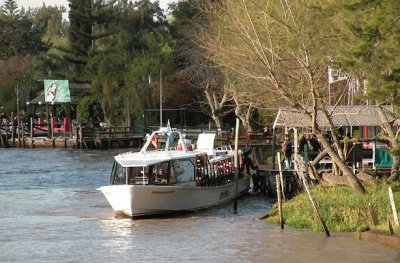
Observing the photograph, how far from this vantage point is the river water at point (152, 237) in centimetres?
2839

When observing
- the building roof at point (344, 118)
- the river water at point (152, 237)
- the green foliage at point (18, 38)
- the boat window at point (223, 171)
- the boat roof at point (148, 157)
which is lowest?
Result: the river water at point (152, 237)

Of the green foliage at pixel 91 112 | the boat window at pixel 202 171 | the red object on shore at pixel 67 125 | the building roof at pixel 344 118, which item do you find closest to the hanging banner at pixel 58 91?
the green foliage at pixel 91 112

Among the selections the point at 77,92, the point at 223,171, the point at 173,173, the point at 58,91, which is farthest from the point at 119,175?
the point at 77,92

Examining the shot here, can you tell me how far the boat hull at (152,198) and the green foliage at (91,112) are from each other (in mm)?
61741

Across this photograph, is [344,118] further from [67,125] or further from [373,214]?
[67,125]

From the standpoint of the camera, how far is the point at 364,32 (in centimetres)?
2519

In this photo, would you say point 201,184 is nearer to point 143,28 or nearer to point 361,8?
point 361,8

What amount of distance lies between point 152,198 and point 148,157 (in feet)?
6.34

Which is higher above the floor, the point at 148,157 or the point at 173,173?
the point at 148,157

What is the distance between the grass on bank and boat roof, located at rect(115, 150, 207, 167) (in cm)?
548

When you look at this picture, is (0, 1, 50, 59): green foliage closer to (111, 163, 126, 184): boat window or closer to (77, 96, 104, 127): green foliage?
(77, 96, 104, 127): green foliage

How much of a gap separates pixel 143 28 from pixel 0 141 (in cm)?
2562

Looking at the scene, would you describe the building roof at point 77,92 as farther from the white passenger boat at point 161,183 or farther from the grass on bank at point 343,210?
the grass on bank at point 343,210

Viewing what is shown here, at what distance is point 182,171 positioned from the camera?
38375 millimetres
